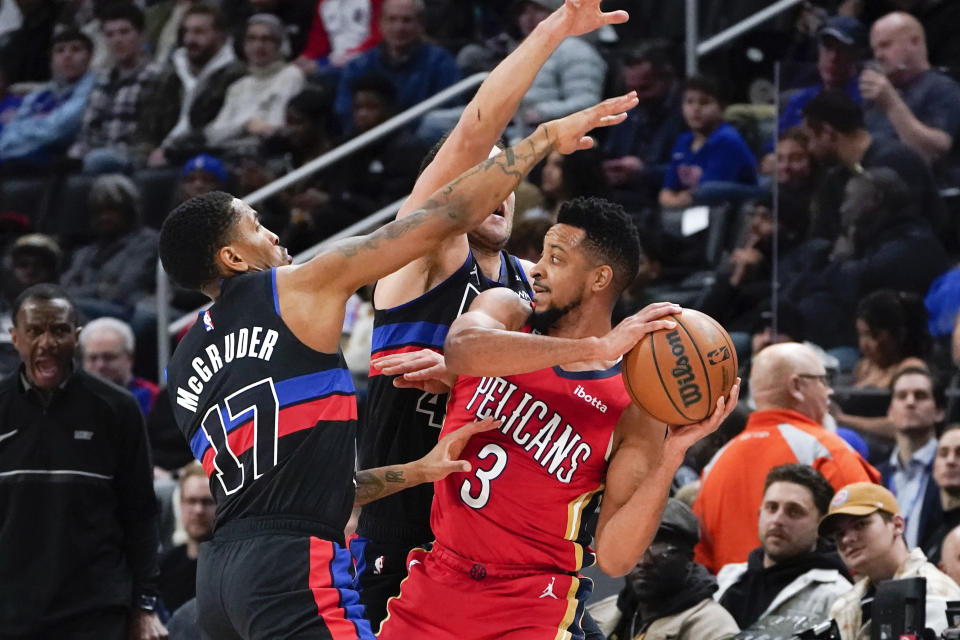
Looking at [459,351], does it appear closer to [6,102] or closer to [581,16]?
[581,16]

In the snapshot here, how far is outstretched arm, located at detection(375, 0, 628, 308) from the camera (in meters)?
4.79

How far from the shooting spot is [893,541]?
20.8 feet

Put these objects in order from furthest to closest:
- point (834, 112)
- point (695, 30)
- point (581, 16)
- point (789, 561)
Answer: point (695, 30) < point (834, 112) < point (789, 561) < point (581, 16)

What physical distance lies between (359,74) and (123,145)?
7.89 feet

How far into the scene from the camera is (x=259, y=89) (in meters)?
12.4

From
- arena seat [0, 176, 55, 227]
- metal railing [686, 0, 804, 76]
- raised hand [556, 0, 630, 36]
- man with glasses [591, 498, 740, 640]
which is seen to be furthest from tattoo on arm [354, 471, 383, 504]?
arena seat [0, 176, 55, 227]

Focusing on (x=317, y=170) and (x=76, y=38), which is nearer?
(x=317, y=170)

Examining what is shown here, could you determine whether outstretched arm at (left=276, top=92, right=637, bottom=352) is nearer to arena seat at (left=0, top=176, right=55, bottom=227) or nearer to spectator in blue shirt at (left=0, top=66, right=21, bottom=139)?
arena seat at (left=0, top=176, right=55, bottom=227)

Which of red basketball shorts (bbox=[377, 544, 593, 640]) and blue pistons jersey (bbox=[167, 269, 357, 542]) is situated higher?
blue pistons jersey (bbox=[167, 269, 357, 542])

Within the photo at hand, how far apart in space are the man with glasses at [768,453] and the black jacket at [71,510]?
8.56ft

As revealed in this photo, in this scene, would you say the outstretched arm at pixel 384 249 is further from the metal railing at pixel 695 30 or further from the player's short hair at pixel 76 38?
the player's short hair at pixel 76 38

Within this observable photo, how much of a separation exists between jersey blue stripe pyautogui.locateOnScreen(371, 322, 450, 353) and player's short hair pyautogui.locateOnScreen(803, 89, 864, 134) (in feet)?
12.7

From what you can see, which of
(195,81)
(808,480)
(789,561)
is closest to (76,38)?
(195,81)

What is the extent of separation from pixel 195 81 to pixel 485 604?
29.7 ft
